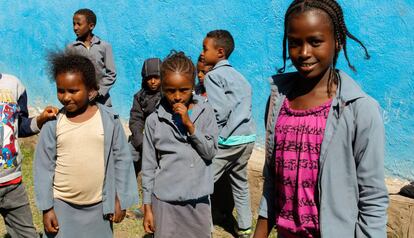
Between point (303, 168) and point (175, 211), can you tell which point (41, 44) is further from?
point (303, 168)

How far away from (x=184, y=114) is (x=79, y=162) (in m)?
0.62

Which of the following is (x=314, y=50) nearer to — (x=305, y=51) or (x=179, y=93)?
(x=305, y=51)

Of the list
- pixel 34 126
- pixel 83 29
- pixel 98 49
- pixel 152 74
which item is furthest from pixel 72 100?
→ pixel 83 29

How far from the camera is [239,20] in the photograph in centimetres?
482

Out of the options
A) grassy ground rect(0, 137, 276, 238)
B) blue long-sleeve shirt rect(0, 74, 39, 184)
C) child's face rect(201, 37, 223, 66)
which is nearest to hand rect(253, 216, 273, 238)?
blue long-sleeve shirt rect(0, 74, 39, 184)

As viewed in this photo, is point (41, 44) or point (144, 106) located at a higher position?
point (41, 44)

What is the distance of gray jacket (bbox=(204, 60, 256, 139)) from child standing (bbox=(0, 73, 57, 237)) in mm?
1303

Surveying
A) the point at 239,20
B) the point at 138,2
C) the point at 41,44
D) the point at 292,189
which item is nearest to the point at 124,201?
the point at 292,189

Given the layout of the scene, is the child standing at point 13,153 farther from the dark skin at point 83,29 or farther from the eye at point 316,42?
the dark skin at point 83,29

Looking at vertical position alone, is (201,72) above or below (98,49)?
below

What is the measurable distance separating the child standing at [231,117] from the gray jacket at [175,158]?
0.82 meters

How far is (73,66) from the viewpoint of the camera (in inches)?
108

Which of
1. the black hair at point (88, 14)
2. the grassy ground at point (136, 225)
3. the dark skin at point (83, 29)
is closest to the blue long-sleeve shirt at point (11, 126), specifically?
the grassy ground at point (136, 225)

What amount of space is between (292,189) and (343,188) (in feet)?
0.64
